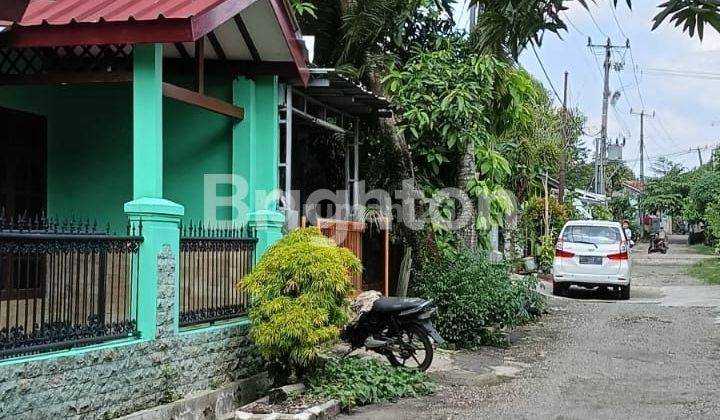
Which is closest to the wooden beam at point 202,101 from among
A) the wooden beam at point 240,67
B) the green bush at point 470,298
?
the wooden beam at point 240,67

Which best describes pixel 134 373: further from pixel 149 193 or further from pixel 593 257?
pixel 593 257

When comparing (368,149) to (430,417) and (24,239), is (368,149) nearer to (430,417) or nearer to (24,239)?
(430,417)

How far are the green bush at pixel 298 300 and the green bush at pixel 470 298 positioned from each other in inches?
148

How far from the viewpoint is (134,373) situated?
20.2 feet

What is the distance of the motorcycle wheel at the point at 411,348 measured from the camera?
8.80 meters

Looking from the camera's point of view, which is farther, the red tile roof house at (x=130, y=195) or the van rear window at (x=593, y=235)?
the van rear window at (x=593, y=235)

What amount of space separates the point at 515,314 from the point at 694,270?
17053 millimetres

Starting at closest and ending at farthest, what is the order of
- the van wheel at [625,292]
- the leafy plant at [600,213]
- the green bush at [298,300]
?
1. the green bush at [298,300]
2. the van wheel at [625,292]
3. the leafy plant at [600,213]

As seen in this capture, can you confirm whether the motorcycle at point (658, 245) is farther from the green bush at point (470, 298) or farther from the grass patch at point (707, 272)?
the green bush at point (470, 298)

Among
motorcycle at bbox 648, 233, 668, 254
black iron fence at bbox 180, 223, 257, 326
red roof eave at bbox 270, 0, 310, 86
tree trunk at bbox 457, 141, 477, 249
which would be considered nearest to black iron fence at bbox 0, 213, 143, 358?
black iron fence at bbox 180, 223, 257, 326

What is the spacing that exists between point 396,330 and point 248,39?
372 centimetres

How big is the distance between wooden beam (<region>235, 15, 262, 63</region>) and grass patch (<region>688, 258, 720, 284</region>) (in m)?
16.9

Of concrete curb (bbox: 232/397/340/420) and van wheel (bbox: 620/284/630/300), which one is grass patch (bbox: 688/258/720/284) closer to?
van wheel (bbox: 620/284/630/300)

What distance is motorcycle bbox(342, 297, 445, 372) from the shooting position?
8.73 m
